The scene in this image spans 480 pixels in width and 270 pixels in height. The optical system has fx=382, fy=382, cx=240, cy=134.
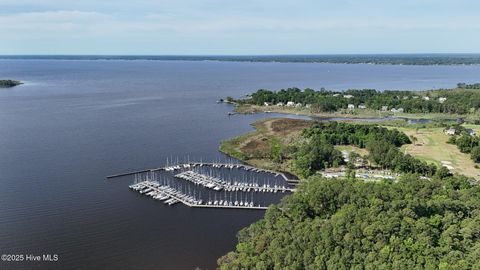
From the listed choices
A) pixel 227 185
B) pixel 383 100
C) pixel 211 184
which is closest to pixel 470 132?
pixel 383 100

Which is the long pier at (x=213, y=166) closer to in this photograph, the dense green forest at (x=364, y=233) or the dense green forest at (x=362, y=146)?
the dense green forest at (x=362, y=146)

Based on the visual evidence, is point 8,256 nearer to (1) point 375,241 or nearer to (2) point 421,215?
(1) point 375,241

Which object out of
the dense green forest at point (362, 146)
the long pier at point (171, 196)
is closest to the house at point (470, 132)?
the dense green forest at point (362, 146)

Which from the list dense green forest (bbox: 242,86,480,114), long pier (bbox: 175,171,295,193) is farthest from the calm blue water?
dense green forest (bbox: 242,86,480,114)

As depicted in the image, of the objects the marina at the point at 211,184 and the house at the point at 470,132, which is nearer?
the marina at the point at 211,184

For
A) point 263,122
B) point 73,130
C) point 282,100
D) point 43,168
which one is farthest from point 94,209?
point 282,100

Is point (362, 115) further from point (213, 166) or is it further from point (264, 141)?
point (213, 166)
